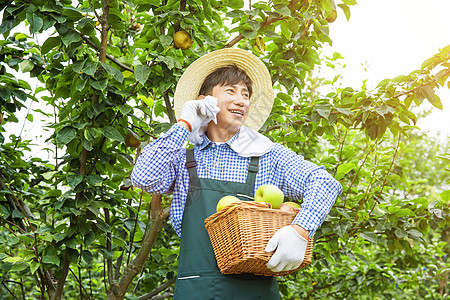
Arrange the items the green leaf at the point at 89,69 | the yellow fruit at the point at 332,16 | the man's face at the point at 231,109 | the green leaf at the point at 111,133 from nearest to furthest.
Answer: the man's face at the point at 231,109
the green leaf at the point at 89,69
the green leaf at the point at 111,133
the yellow fruit at the point at 332,16

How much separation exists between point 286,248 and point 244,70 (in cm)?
87

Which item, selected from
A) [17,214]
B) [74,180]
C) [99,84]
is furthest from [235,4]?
[17,214]

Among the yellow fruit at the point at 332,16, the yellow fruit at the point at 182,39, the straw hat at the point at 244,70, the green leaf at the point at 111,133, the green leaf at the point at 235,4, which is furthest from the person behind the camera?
the yellow fruit at the point at 332,16

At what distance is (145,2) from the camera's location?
2.21 m

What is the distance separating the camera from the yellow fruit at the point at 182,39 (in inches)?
85.4

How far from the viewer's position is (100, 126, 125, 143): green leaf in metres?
2.06

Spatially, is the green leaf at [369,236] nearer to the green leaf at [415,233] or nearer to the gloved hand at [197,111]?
the green leaf at [415,233]

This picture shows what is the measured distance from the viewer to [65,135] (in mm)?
2025

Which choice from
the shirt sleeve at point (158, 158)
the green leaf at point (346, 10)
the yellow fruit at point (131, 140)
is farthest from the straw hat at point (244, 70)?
the green leaf at point (346, 10)

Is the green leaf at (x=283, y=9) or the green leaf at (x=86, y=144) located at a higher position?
the green leaf at (x=283, y=9)

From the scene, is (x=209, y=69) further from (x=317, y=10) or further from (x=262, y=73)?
(x=317, y=10)

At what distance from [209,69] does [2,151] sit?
1492 millimetres

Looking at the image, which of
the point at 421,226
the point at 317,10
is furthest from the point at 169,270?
the point at 317,10

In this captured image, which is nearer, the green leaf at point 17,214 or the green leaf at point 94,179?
the green leaf at point 94,179
